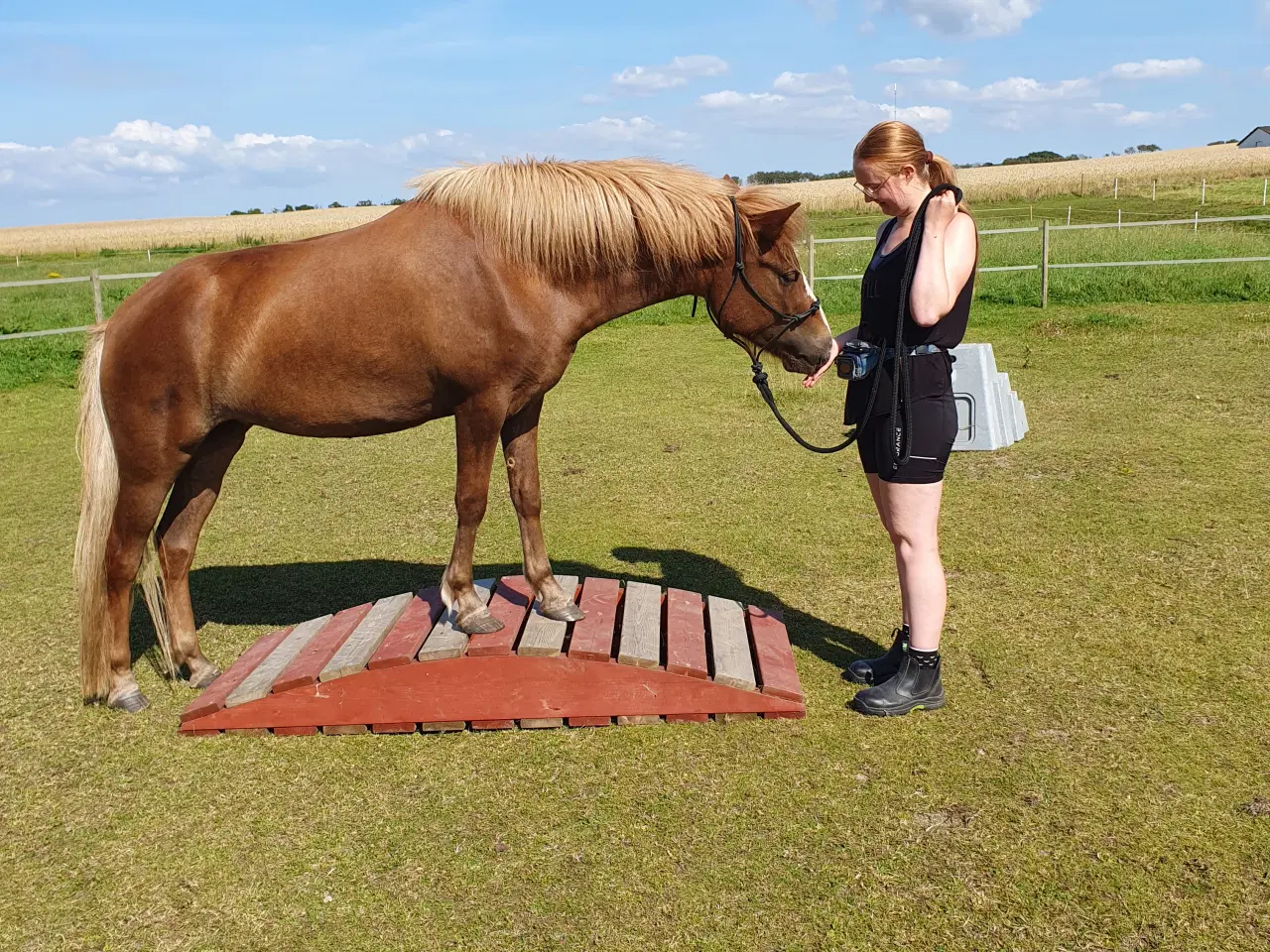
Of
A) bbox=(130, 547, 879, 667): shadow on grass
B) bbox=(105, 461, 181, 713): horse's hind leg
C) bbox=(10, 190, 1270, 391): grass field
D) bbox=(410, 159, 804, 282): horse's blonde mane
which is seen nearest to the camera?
bbox=(410, 159, 804, 282): horse's blonde mane

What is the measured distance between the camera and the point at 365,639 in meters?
3.86

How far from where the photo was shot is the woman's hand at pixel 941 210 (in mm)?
3170

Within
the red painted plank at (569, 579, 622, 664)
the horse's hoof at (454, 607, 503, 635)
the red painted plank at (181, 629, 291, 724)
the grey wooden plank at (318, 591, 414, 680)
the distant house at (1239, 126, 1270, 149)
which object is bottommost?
the red painted plank at (181, 629, 291, 724)

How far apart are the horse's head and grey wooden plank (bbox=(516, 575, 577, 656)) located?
138 cm

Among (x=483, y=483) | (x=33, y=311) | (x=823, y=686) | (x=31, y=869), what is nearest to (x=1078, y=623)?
→ (x=823, y=686)

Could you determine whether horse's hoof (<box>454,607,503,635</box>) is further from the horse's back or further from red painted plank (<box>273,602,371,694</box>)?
the horse's back

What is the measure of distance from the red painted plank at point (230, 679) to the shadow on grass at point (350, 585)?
392mm

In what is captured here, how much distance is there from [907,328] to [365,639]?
2464 mm

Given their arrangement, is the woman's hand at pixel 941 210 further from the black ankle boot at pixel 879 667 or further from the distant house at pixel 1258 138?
the distant house at pixel 1258 138

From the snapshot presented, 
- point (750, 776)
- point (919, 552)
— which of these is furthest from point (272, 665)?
point (919, 552)

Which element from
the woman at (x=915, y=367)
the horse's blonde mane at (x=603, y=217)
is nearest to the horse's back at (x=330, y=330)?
the horse's blonde mane at (x=603, y=217)

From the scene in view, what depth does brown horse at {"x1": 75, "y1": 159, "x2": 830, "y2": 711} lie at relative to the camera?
3.46 metres

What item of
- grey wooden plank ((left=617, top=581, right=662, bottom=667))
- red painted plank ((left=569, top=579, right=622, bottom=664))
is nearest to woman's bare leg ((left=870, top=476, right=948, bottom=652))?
grey wooden plank ((left=617, top=581, right=662, bottom=667))

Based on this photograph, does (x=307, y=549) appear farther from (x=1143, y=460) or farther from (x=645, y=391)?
(x=1143, y=460)
